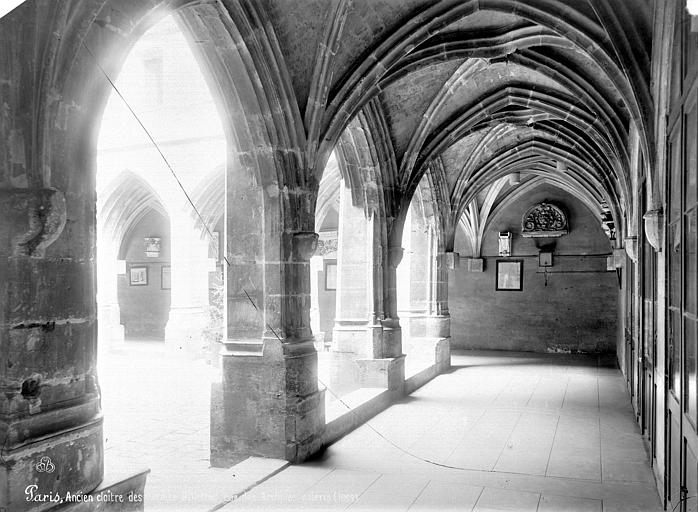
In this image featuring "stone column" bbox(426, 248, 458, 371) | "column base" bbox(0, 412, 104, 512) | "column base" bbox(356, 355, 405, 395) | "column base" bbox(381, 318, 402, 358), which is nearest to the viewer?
"column base" bbox(0, 412, 104, 512)

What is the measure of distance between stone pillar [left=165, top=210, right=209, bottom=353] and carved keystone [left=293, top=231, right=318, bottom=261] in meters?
7.90

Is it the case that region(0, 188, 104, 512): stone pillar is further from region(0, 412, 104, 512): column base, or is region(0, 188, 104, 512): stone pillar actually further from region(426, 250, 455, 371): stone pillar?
region(426, 250, 455, 371): stone pillar

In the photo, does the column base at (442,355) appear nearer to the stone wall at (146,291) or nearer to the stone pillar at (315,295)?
the stone pillar at (315,295)

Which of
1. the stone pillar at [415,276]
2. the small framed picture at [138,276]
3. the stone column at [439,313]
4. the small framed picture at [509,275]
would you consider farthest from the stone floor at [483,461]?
the small framed picture at [138,276]

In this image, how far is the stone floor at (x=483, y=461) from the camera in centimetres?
379

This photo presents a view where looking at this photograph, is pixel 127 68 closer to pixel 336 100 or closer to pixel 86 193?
pixel 336 100

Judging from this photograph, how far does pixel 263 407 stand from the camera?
15.1 ft

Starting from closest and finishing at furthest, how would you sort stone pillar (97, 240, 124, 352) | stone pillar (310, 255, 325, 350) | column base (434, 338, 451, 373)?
column base (434, 338, 451, 373) → stone pillar (310, 255, 325, 350) → stone pillar (97, 240, 124, 352)

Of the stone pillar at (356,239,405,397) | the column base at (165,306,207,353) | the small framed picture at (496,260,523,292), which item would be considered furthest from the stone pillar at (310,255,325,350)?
the stone pillar at (356,239,405,397)

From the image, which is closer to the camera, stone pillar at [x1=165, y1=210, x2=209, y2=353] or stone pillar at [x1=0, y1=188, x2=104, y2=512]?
stone pillar at [x1=0, y1=188, x2=104, y2=512]

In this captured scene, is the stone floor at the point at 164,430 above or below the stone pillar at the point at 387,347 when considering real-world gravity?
below

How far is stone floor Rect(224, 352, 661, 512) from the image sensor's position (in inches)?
149

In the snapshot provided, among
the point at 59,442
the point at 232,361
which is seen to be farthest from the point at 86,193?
the point at 232,361

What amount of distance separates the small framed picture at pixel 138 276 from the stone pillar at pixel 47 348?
49.0 ft
